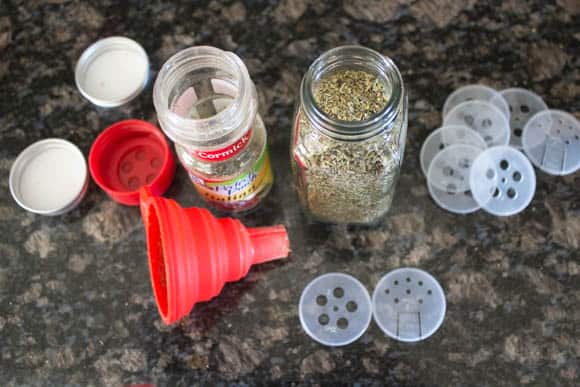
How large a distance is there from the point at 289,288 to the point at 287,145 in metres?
0.23

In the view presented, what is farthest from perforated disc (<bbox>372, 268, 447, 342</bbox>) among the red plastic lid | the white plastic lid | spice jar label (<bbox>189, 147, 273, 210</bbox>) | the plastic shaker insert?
the white plastic lid

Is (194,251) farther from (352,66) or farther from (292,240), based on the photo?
(352,66)

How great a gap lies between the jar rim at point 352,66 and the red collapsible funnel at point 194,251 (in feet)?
0.69

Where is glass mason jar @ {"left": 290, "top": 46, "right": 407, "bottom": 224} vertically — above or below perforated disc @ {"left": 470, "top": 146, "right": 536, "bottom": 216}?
above

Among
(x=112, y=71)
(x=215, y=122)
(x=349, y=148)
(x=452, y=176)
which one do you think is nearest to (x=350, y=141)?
(x=349, y=148)

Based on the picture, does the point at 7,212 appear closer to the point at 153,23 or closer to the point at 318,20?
the point at 153,23

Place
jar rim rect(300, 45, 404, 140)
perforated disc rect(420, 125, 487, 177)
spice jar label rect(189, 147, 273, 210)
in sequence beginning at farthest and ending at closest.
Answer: perforated disc rect(420, 125, 487, 177), spice jar label rect(189, 147, 273, 210), jar rim rect(300, 45, 404, 140)

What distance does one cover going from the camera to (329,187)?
2.68 ft

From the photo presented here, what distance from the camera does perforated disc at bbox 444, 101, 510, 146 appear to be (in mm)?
946

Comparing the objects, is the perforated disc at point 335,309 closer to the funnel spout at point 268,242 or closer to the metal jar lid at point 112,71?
the funnel spout at point 268,242

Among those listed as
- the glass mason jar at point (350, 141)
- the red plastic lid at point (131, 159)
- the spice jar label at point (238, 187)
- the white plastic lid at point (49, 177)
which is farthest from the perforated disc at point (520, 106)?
the white plastic lid at point (49, 177)

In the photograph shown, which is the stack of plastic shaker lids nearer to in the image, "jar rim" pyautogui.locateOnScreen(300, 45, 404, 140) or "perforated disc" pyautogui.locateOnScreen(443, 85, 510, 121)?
"perforated disc" pyautogui.locateOnScreen(443, 85, 510, 121)

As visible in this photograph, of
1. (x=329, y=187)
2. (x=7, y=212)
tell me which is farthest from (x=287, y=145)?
(x=7, y=212)

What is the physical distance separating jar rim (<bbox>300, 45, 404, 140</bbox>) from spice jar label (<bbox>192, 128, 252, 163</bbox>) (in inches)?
4.1
